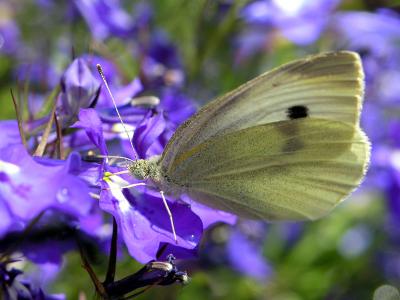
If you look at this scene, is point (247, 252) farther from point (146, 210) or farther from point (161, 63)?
point (146, 210)

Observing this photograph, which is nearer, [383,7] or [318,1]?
[383,7]

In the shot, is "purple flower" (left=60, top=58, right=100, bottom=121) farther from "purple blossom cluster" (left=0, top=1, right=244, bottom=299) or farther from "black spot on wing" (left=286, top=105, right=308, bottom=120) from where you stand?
"black spot on wing" (left=286, top=105, right=308, bottom=120)

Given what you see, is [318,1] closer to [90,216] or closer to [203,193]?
[203,193]

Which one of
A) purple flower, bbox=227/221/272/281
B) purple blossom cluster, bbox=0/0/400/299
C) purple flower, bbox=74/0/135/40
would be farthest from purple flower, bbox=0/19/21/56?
purple flower, bbox=227/221/272/281

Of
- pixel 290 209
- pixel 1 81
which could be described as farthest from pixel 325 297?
pixel 1 81

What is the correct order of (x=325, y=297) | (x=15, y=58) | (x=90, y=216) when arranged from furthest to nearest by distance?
(x=15, y=58) → (x=325, y=297) → (x=90, y=216)

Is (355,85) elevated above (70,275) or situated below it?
above

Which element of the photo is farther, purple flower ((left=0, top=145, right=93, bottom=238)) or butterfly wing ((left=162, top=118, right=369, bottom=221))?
butterfly wing ((left=162, top=118, right=369, bottom=221))
